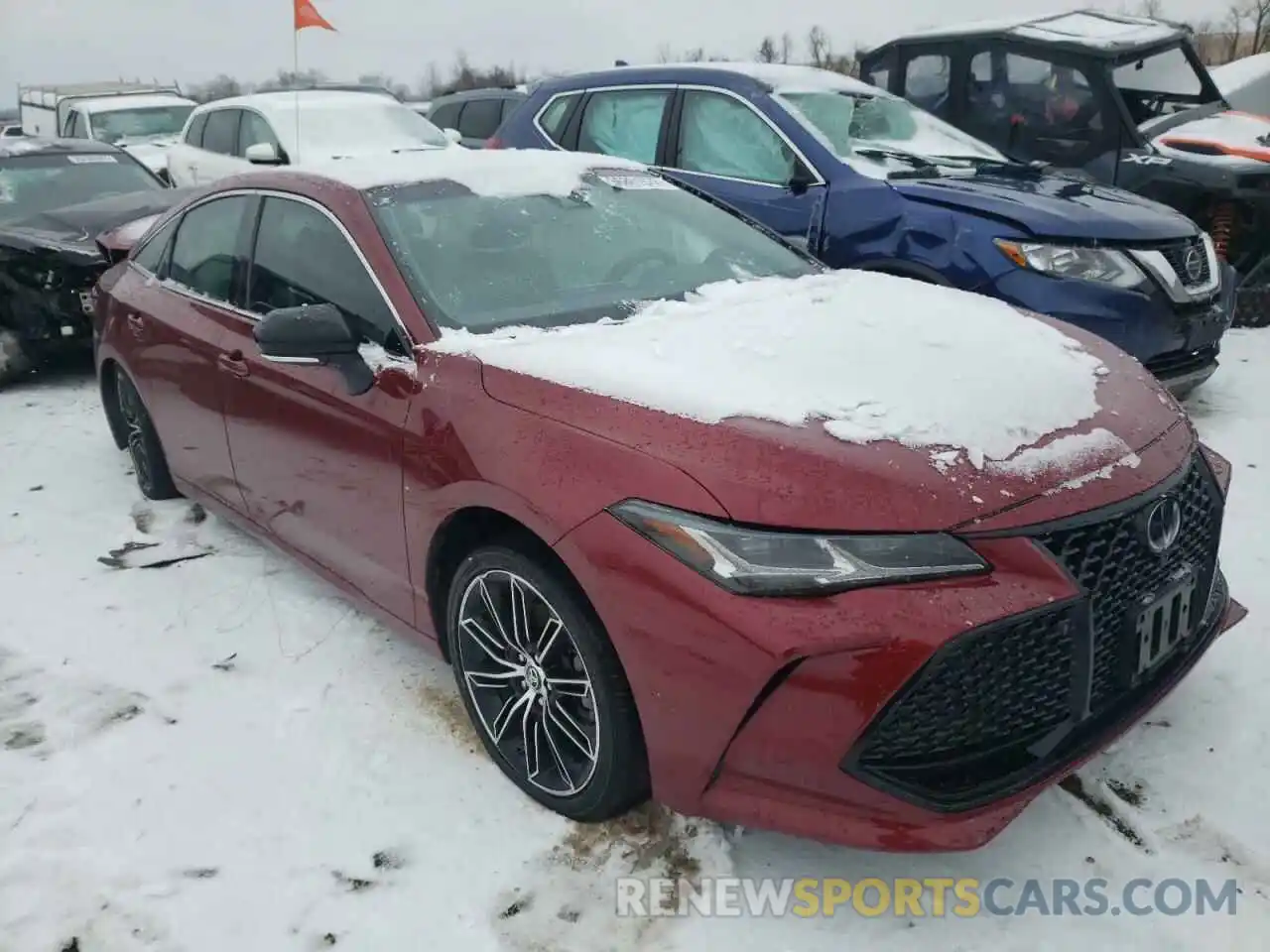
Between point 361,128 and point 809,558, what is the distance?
8.03 m

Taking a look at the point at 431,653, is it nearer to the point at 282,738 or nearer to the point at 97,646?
the point at 282,738

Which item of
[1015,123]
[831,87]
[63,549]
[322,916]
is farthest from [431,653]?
[1015,123]

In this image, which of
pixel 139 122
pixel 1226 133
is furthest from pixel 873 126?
pixel 139 122

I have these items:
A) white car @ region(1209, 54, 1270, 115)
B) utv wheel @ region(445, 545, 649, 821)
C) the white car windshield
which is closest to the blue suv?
utv wheel @ region(445, 545, 649, 821)

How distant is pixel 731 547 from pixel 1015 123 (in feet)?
21.1

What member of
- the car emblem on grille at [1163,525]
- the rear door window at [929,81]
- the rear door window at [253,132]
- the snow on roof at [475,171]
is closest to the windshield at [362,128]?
the rear door window at [253,132]

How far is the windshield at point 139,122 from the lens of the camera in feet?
46.2

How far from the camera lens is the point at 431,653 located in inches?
114

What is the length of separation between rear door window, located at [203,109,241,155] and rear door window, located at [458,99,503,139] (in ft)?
10.4

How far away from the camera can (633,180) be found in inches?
141

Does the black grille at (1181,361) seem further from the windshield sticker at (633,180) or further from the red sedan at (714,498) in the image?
the windshield sticker at (633,180)

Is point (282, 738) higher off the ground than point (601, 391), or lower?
lower

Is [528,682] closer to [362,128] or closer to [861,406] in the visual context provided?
[861,406]

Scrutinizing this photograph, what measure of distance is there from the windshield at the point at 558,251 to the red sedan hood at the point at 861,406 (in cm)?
17
